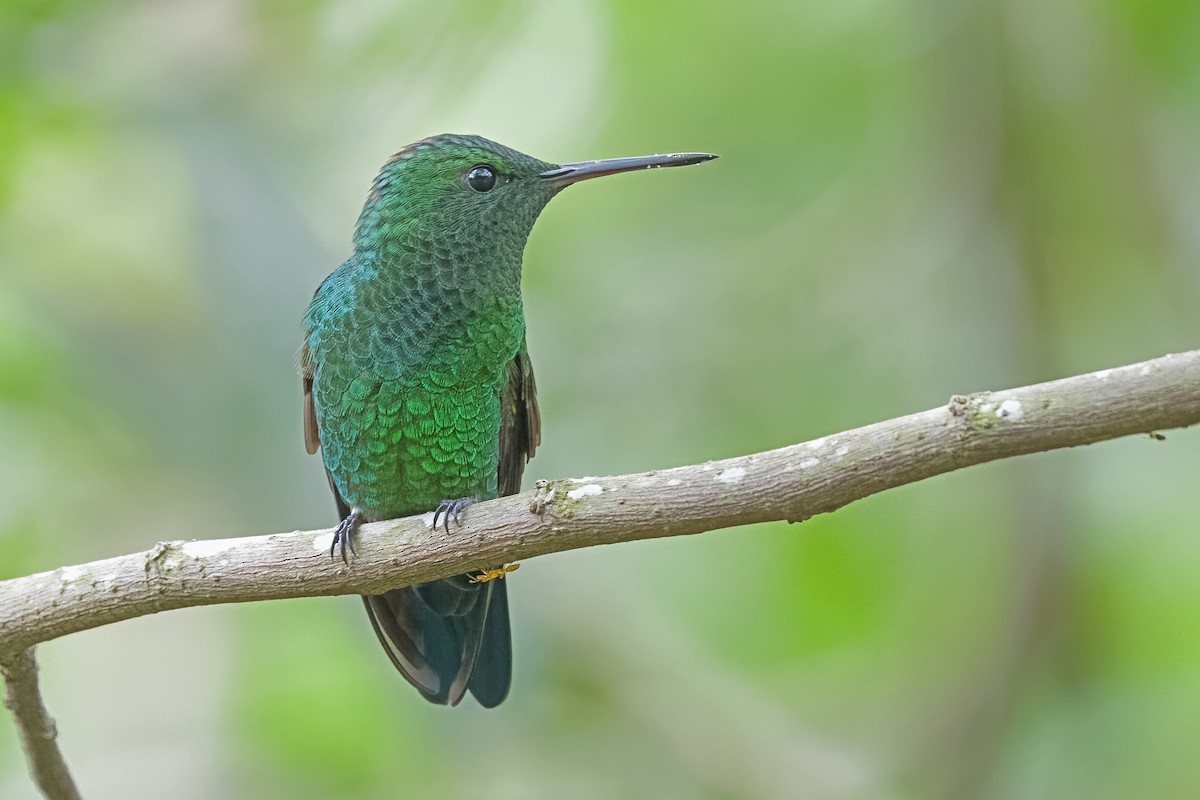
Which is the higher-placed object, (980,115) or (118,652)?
(980,115)

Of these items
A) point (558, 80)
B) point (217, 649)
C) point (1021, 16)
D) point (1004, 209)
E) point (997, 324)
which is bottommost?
point (217, 649)

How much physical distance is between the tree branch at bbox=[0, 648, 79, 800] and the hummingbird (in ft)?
3.23

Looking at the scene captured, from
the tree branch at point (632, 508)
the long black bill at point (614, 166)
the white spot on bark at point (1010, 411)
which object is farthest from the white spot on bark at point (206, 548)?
the white spot on bark at point (1010, 411)

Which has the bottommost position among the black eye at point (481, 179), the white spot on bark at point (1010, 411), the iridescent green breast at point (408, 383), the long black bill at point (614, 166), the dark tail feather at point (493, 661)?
the dark tail feather at point (493, 661)

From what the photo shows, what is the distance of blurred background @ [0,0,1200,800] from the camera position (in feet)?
15.5

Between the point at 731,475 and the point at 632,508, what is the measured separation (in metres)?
0.23

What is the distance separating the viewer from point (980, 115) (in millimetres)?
5359

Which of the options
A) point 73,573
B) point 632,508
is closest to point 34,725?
point 73,573

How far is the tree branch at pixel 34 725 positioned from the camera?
299 centimetres

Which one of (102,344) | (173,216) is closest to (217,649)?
(102,344)

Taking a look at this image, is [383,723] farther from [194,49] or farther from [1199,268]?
[1199,268]

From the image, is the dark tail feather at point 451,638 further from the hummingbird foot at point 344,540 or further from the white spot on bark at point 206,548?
the white spot on bark at point 206,548

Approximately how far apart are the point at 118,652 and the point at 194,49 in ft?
8.67

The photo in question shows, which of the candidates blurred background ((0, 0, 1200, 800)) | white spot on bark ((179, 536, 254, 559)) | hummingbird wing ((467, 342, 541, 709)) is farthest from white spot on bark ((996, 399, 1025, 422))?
blurred background ((0, 0, 1200, 800))
